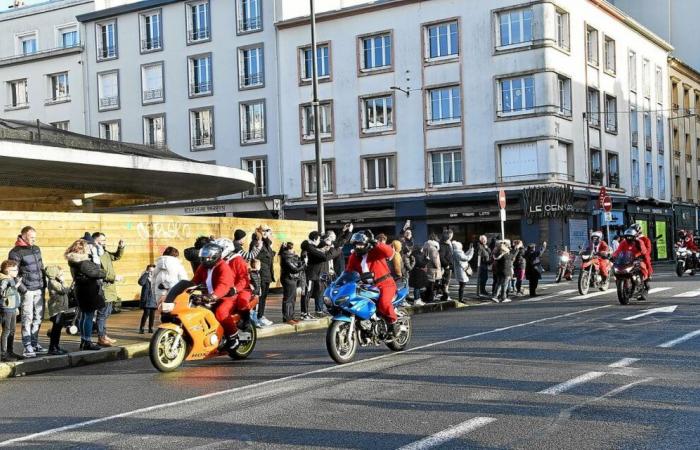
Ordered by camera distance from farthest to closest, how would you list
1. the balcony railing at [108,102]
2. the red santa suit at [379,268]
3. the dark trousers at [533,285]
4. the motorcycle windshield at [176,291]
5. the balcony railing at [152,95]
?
1. the balcony railing at [108,102]
2. the balcony railing at [152,95]
3. the dark trousers at [533,285]
4. the red santa suit at [379,268]
5. the motorcycle windshield at [176,291]

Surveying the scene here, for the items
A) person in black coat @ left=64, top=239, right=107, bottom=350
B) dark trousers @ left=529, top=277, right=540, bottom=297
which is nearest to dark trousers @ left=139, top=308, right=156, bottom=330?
person in black coat @ left=64, top=239, right=107, bottom=350

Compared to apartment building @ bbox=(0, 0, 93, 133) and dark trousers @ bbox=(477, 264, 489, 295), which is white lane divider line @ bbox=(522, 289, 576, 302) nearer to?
dark trousers @ bbox=(477, 264, 489, 295)

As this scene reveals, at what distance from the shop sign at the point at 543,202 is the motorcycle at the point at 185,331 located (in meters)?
28.0

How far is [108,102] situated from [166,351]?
1608 inches

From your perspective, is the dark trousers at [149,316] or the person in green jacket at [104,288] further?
the dark trousers at [149,316]

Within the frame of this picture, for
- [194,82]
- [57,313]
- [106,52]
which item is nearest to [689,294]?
[57,313]

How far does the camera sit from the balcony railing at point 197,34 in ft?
150

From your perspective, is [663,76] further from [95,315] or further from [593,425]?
[593,425]

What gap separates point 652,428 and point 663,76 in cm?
5057

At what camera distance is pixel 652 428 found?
21.4 ft

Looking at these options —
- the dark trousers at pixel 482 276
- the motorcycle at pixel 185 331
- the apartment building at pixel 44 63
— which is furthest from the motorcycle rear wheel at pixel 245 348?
the apartment building at pixel 44 63

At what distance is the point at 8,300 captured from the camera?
11266 millimetres

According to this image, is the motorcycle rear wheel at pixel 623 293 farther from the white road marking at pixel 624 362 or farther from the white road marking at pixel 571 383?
the white road marking at pixel 571 383

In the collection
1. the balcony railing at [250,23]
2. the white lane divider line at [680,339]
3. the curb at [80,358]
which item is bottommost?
the curb at [80,358]
